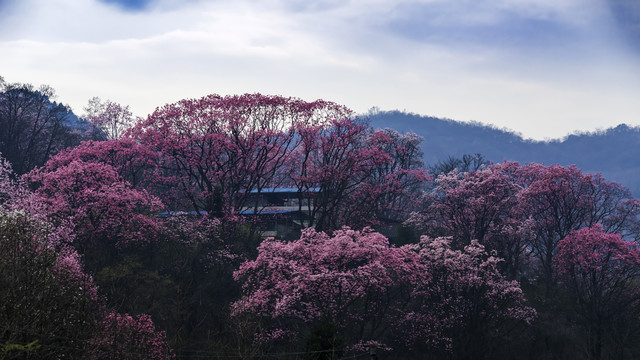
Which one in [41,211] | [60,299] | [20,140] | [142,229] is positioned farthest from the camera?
[20,140]

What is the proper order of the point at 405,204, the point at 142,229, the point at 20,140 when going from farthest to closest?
the point at 405,204 < the point at 20,140 < the point at 142,229

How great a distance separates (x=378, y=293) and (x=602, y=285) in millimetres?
17666

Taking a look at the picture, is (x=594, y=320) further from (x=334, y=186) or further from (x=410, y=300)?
(x=334, y=186)

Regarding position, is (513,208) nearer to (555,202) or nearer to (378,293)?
(555,202)

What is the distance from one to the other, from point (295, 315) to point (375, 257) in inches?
221

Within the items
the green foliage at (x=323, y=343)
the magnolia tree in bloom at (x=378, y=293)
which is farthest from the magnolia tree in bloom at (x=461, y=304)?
the green foliage at (x=323, y=343)

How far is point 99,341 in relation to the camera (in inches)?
755

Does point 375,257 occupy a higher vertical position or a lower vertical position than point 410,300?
higher

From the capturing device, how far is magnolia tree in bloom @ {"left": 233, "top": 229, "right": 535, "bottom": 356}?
28547mm

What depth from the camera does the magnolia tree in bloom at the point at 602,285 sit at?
3584 centimetres

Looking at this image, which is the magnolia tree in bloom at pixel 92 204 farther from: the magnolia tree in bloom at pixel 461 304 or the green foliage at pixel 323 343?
the magnolia tree in bloom at pixel 461 304

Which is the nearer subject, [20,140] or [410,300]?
[410,300]

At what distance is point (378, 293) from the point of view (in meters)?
32.2

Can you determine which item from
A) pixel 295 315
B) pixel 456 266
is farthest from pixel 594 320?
pixel 295 315
